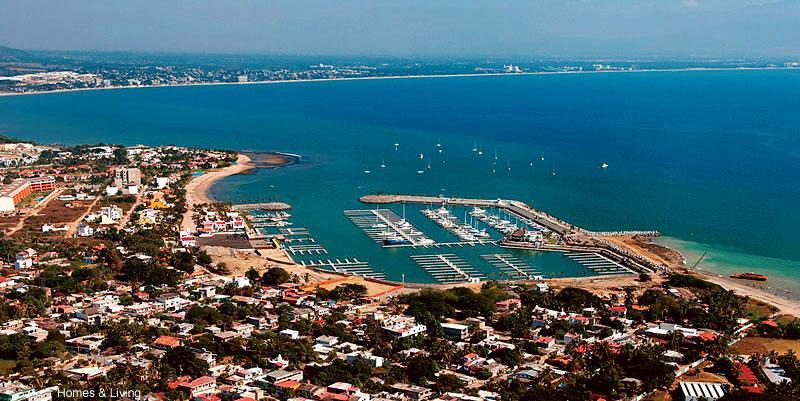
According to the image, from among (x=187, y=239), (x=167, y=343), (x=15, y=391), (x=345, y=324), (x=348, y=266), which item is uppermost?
(x=15, y=391)

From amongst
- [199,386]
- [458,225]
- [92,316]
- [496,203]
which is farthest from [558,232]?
[199,386]

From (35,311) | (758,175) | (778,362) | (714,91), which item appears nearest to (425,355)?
(778,362)

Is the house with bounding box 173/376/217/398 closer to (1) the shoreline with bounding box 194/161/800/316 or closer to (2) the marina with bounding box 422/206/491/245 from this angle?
(1) the shoreline with bounding box 194/161/800/316

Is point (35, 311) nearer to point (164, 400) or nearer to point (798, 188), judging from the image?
point (164, 400)

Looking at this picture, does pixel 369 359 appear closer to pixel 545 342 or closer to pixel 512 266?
pixel 545 342

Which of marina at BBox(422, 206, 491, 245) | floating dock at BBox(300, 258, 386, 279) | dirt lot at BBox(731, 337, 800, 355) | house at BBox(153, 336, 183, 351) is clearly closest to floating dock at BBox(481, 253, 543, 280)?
marina at BBox(422, 206, 491, 245)

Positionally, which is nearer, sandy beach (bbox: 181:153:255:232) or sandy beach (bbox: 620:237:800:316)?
sandy beach (bbox: 620:237:800:316)
